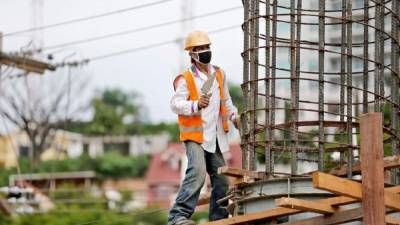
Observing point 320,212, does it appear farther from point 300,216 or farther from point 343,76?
point 343,76

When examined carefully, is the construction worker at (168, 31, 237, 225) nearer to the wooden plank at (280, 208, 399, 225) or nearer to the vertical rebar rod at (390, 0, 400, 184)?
the wooden plank at (280, 208, 399, 225)

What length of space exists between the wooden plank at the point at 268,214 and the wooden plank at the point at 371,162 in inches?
12.5

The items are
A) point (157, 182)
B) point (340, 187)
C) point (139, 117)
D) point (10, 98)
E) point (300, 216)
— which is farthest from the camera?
point (139, 117)

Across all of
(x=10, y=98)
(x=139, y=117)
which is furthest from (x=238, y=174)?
(x=139, y=117)

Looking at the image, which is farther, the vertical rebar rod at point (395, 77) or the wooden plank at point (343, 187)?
the vertical rebar rod at point (395, 77)

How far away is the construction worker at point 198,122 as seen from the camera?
14414mm

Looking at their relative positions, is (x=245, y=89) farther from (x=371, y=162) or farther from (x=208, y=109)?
(x=371, y=162)

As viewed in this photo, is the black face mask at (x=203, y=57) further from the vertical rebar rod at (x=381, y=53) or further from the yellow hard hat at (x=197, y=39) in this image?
the vertical rebar rod at (x=381, y=53)

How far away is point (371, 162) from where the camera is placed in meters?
12.6

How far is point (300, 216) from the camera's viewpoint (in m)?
13.7

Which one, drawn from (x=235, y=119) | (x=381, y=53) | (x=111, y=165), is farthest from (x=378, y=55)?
(x=111, y=165)

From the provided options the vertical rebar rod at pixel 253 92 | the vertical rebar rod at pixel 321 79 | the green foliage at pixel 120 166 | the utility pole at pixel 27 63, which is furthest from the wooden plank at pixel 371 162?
the green foliage at pixel 120 166

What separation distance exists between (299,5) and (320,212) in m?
2.50

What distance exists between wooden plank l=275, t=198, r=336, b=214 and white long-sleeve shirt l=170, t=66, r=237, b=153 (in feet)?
6.37
